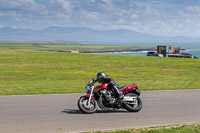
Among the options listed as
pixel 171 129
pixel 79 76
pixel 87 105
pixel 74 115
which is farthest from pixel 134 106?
pixel 79 76

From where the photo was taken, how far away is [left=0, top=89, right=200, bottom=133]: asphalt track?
8195 millimetres

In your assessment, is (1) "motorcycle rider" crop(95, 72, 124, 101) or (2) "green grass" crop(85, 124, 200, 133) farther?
(1) "motorcycle rider" crop(95, 72, 124, 101)

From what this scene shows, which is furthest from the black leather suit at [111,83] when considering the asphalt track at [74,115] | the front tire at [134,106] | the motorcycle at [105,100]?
the asphalt track at [74,115]

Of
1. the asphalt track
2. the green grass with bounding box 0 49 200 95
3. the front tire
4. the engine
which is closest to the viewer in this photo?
the asphalt track

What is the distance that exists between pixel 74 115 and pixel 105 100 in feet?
3.64

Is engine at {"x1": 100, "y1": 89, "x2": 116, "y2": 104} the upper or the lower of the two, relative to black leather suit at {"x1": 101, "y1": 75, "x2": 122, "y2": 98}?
lower

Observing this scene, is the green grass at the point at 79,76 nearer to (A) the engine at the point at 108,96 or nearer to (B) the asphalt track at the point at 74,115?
(B) the asphalt track at the point at 74,115

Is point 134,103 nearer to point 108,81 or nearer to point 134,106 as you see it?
point 134,106

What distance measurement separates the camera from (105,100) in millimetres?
9914

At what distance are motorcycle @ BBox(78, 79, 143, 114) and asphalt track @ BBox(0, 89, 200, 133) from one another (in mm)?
228

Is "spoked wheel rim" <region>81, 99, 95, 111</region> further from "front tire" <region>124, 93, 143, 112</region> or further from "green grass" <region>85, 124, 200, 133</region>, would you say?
"green grass" <region>85, 124, 200, 133</region>

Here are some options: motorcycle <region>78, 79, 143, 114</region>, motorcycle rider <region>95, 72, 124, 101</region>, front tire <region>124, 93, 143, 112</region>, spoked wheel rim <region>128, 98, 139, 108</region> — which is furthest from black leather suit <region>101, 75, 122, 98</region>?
spoked wheel rim <region>128, 98, 139, 108</region>

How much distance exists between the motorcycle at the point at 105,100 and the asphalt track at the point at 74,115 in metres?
0.23

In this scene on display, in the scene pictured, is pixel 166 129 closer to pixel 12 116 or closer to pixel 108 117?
pixel 108 117
